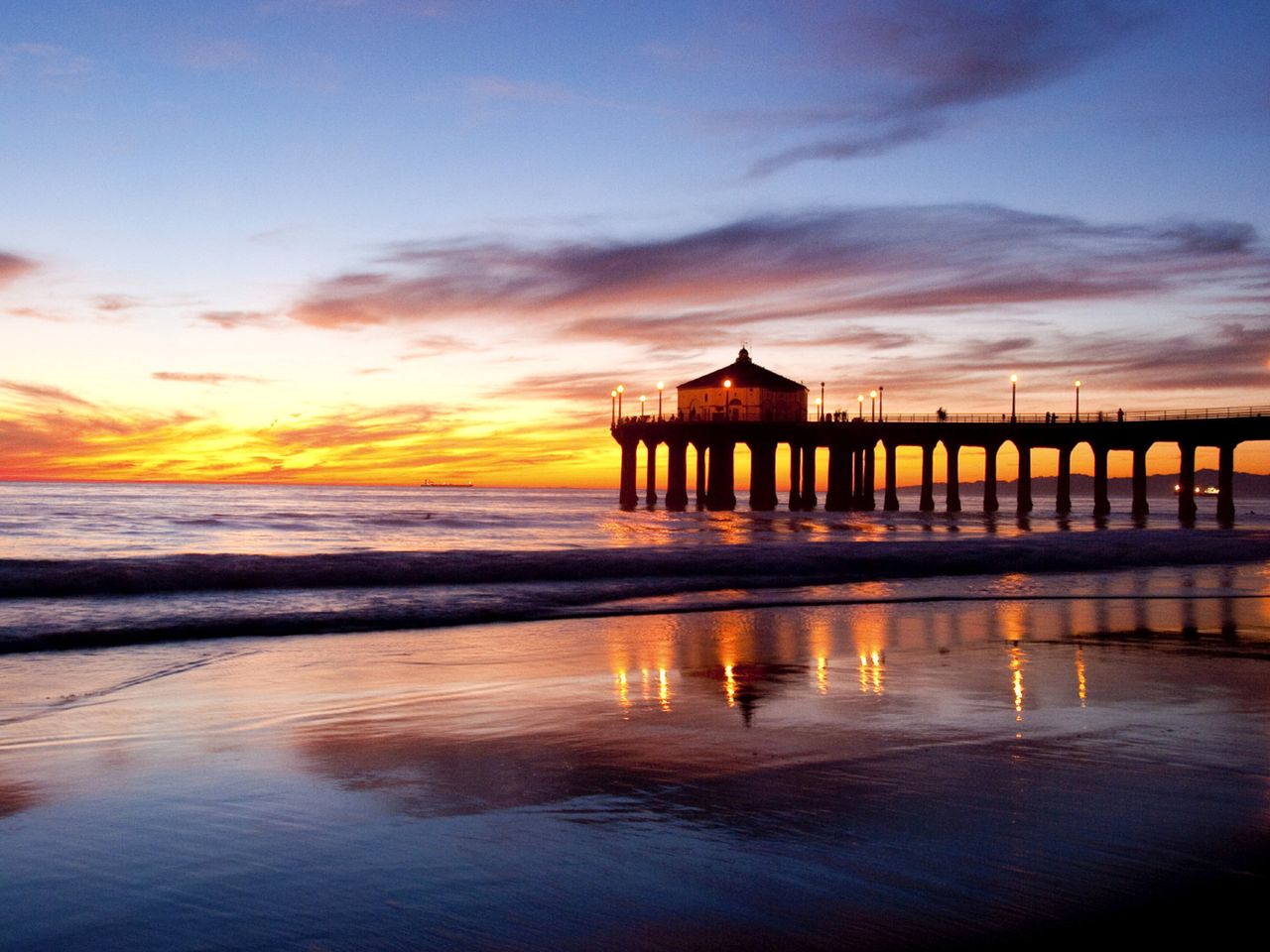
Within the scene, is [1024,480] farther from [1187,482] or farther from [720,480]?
[720,480]

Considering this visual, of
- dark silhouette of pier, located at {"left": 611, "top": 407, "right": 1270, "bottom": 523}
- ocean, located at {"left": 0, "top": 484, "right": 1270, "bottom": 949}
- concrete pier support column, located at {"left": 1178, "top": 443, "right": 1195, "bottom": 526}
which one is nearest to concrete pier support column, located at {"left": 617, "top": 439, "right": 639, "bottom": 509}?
dark silhouette of pier, located at {"left": 611, "top": 407, "right": 1270, "bottom": 523}

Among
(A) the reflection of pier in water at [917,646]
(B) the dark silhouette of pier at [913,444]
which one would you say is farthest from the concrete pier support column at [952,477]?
(A) the reflection of pier in water at [917,646]

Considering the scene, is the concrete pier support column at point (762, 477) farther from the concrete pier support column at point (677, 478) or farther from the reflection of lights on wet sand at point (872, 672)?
the reflection of lights on wet sand at point (872, 672)

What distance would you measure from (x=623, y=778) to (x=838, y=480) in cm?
7552

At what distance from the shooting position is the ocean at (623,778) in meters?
3.99

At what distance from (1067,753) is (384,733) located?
451 cm

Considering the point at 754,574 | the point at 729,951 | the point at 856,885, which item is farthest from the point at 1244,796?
the point at 754,574

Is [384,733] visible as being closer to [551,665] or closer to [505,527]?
[551,665]

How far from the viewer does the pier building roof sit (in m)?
80.2

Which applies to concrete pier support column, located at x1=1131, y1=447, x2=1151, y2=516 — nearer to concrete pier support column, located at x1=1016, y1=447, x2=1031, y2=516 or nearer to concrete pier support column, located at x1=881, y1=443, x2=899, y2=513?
concrete pier support column, located at x1=1016, y1=447, x2=1031, y2=516

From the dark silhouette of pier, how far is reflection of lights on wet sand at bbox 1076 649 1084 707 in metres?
59.7

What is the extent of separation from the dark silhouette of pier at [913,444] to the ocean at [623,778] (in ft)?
191

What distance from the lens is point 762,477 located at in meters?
80.9

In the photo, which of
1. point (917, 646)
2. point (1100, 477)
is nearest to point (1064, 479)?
point (1100, 477)
